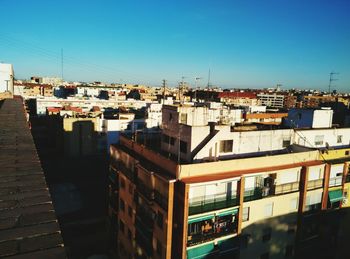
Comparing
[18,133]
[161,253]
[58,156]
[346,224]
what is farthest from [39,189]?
[58,156]

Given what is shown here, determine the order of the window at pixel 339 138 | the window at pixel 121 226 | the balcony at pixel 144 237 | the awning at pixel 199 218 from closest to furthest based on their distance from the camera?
the awning at pixel 199 218 → the balcony at pixel 144 237 → the window at pixel 121 226 → the window at pixel 339 138

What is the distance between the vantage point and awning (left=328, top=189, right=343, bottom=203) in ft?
79.9

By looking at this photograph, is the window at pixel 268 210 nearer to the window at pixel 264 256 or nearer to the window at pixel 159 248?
the window at pixel 264 256

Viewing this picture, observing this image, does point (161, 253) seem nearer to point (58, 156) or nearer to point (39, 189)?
point (39, 189)

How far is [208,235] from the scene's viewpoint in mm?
18234

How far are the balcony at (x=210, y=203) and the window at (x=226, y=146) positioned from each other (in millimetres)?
4667

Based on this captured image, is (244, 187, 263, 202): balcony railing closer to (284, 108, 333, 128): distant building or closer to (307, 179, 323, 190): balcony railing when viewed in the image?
(307, 179, 323, 190): balcony railing

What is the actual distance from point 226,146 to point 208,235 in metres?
7.33

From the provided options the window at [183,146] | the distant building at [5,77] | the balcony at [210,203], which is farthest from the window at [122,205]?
the distant building at [5,77]

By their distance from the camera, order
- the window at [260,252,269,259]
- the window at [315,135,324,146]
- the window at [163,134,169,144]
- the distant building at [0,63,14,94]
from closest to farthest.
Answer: the window at [260,252,269,259]
the window at [163,134,169,144]
the window at [315,135,324,146]
the distant building at [0,63,14,94]

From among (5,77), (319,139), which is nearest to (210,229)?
(319,139)

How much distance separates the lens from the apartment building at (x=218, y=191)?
58.9 feet

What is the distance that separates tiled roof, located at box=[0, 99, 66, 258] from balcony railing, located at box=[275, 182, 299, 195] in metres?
18.7

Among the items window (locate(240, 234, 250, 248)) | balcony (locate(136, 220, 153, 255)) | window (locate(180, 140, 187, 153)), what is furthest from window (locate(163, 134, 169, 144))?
window (locate(240, 234, 250, 248))
